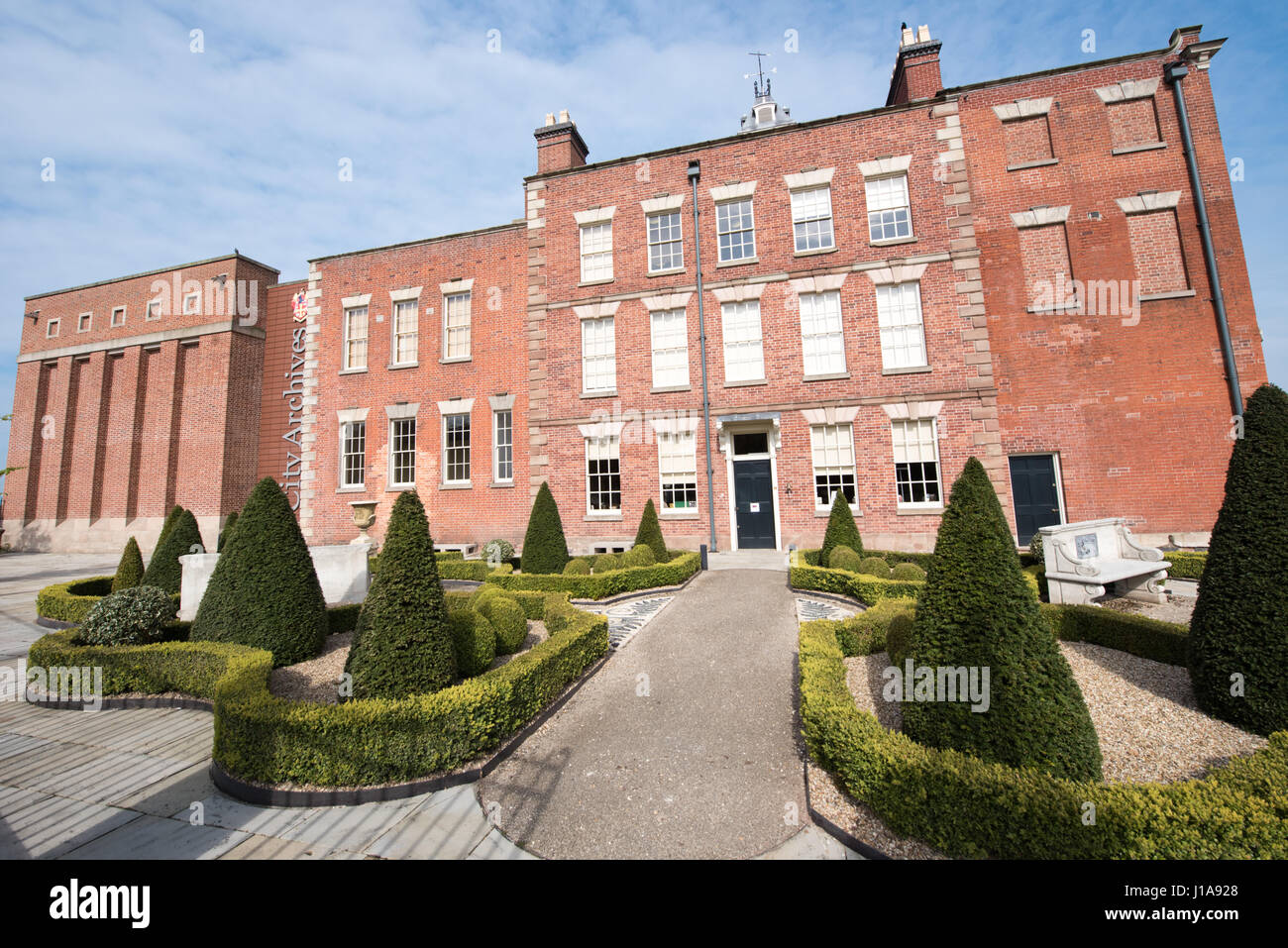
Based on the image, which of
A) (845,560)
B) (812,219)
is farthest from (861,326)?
(845,560)

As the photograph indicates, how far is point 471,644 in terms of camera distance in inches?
261

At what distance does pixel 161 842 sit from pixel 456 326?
18652mm

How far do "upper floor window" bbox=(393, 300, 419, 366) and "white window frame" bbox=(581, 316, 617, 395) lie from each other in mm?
7659

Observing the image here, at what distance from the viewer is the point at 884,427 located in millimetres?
15086

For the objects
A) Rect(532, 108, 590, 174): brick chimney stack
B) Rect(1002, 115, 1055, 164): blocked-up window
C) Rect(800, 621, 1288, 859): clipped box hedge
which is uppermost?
Rect(532, 108, 590, 174): brick chimney stack

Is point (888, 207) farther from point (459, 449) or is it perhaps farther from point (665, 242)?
point (459, 449)

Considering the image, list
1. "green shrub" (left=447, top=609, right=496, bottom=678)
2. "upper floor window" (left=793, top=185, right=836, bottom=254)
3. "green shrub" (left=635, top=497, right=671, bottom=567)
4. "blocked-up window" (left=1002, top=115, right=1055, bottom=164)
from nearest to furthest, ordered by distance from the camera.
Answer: "green shrub" (left=447, top=609, right=496, bottom=678)
"green shrub" (left=635, top=497, right=671, bottom=567)
"blocked-up window" (left=1002, top=115, right=1055, bottom=164)
"upper floor window" (left=793, top=185, right=836, bottom=254)

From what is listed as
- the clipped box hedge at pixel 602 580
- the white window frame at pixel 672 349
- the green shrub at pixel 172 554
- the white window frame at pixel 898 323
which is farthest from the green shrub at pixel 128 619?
the white window frame at pixel 898 323

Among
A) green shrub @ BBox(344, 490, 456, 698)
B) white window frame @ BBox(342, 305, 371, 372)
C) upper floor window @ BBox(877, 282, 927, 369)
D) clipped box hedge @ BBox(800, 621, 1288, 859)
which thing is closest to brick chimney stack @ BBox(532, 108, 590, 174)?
white window frame @ BBox(342, 305, 371, 372)

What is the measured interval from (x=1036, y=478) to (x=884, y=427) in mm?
4965

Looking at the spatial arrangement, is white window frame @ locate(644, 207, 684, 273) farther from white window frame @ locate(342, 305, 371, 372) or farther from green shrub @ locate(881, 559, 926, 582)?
white window frame @ locate(342, 305, 371, 372)

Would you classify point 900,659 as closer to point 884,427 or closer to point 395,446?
point 884,427

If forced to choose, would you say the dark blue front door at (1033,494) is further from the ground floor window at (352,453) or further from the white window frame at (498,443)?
the ground floor window at (352,453)

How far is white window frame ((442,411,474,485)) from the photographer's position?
19.5 m
